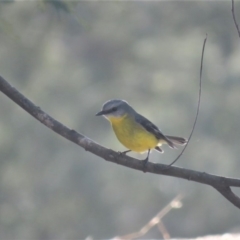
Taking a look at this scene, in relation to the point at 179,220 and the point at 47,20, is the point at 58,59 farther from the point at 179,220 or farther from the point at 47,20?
the point at 179,220

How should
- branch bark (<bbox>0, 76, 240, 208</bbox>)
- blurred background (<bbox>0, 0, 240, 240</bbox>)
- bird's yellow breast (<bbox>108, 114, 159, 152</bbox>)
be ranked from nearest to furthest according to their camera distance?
branch bark (<bbox>0, 76, 240, 208</bbox>), bird's yellow breast (<bbox>108, 114, 159, 152</bbox>), blurred background (<bbox>0, 0, 240, 240</bbox>)

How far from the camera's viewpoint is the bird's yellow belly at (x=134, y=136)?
341cm

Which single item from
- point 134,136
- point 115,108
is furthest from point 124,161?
point 115,108

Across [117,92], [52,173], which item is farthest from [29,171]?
[117,92]

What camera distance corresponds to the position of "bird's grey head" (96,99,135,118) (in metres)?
3.51

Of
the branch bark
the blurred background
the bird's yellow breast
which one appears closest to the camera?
the branch bark

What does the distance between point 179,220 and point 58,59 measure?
411cm

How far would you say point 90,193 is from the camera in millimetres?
10938

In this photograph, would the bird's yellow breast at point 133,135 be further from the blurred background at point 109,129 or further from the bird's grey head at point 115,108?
the blurred background at point 109,129

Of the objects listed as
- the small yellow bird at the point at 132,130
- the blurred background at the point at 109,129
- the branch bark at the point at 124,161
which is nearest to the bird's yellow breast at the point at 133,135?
the small yellow bird at the point at 132,130

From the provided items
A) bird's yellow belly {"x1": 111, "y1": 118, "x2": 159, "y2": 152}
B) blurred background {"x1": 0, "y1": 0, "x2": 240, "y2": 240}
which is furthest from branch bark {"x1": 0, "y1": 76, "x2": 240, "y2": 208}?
blurred background {"x1": 0, "y1": 0, "x2": 240, "y2": 240}

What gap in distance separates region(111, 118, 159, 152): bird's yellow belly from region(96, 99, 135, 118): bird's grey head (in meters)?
0.05

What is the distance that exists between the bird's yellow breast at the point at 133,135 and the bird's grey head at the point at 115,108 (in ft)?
0.09

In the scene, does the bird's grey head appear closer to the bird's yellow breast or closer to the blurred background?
the bird's yellow breast
